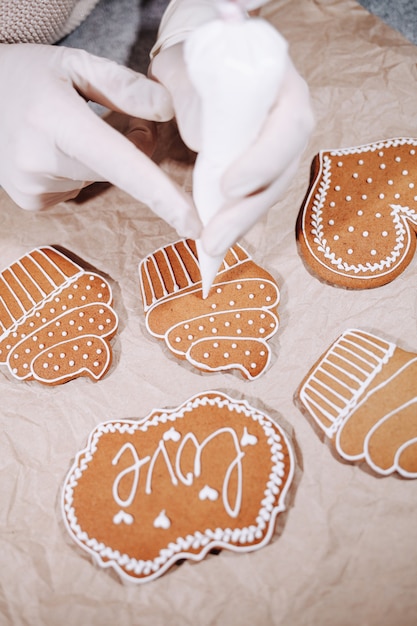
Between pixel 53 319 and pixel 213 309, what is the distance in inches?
12.1

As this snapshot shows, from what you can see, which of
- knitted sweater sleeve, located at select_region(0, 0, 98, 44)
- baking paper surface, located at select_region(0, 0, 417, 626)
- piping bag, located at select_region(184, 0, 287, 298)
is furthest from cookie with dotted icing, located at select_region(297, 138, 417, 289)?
knitted sweater sleeve, located at select_region(0, 0, 98, 44)

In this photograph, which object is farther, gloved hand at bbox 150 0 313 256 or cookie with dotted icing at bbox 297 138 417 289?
cookie with dotted icing at bbox 297 138 417 289

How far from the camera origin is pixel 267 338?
1.01 meters

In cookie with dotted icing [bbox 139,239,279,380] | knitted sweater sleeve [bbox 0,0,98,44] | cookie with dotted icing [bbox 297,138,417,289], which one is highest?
knitted sweater sleeve [bbox 0,0,98,44]

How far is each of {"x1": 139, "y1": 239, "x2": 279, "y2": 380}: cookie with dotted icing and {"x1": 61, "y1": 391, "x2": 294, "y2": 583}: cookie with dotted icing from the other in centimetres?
8

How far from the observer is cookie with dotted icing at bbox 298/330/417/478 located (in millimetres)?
914

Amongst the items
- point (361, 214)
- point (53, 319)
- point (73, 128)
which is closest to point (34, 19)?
point (73, 128)

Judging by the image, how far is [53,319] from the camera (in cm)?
106

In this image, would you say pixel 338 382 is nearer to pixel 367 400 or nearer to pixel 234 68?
pixel 367 400

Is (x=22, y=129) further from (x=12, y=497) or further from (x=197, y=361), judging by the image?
(x=12, y=497)

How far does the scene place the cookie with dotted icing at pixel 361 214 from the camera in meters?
1.04

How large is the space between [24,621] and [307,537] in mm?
469

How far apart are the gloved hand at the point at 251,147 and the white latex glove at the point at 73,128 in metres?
0.04

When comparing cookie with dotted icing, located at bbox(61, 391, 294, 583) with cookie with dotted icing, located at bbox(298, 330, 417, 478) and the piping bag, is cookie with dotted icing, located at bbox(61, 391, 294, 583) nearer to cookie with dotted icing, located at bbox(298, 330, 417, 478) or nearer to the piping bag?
cookie with dotted icing, located at bbox(298, 330, 417, 478)
